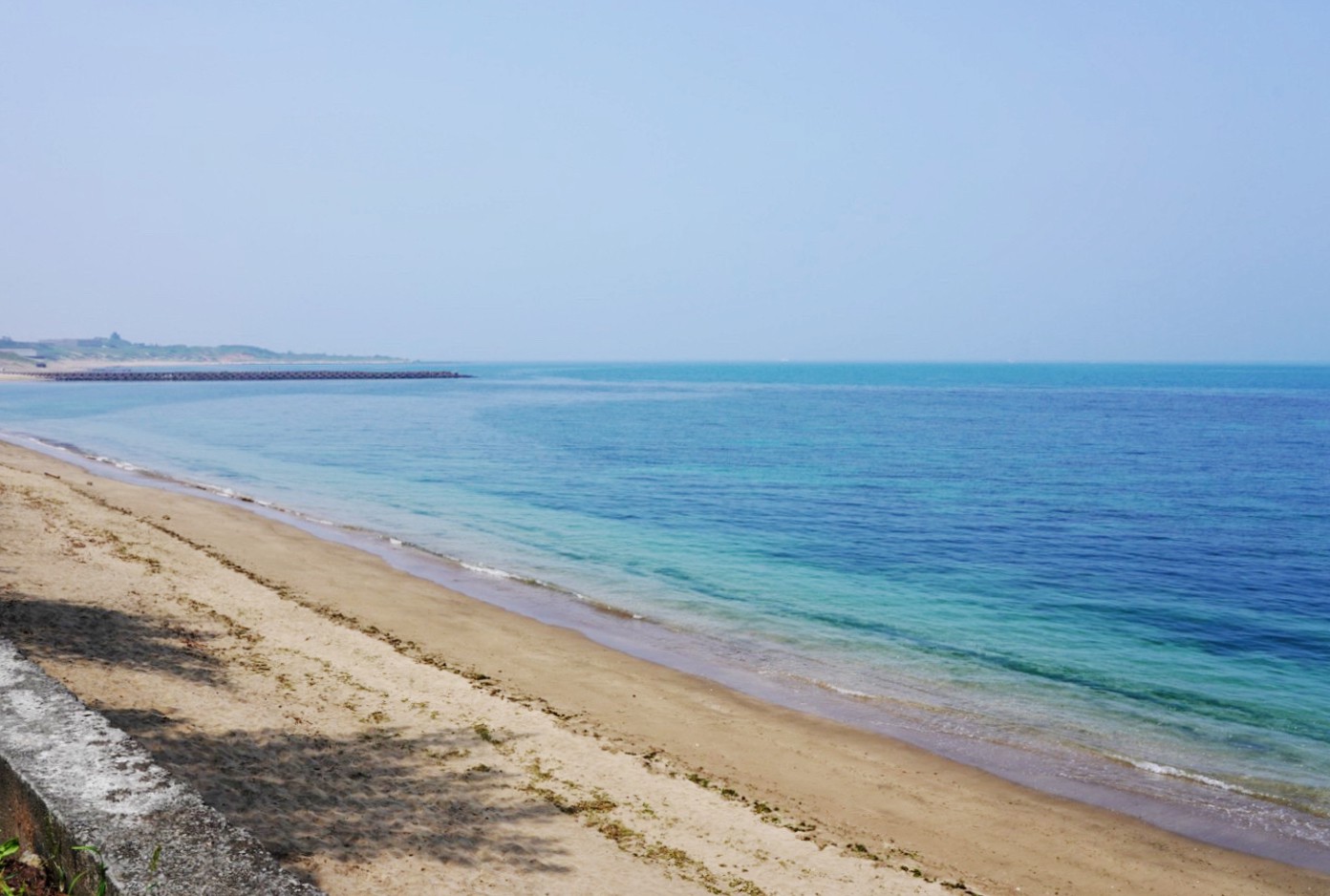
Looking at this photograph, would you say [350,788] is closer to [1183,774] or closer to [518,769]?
[518,769]

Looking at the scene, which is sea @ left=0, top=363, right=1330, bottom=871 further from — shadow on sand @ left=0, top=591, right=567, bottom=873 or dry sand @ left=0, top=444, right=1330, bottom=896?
shadow on sand @ left=0, top=591, right=567, bottom=873

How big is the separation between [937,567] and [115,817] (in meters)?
21.4

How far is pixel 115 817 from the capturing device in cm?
479

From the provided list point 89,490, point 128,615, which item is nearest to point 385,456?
point 89,490

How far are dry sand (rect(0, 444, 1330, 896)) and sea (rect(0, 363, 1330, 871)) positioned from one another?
1441mm

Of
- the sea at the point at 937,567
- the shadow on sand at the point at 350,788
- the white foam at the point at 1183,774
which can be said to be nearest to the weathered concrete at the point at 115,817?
the shadow on sand at the point at 350,788

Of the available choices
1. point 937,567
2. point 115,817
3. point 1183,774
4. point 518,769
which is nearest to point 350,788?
point 518,769

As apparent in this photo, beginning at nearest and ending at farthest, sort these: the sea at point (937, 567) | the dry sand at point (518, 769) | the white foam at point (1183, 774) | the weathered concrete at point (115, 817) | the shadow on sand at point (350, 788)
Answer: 1. the weathered concrete at point (115, 817)
2. the shadow on sand at point (350, 788)
3. the dry sand at point (518, 769)
4. the white foam at point (1183, 774)
5. the sea at point (937, 567)

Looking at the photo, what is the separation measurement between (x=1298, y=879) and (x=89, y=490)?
30498mm

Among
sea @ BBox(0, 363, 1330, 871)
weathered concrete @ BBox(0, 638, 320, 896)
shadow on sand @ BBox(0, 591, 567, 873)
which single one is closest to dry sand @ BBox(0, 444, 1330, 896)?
shadow on sand @ BBox(0, 591, 567, 873)

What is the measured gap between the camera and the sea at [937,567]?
1312cm

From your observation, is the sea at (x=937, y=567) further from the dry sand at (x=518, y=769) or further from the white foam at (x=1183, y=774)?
the dry sand at (x=518, y=769)

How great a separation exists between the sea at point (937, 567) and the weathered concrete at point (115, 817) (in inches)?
398

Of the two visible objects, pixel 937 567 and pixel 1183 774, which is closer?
pixel 1183 774
